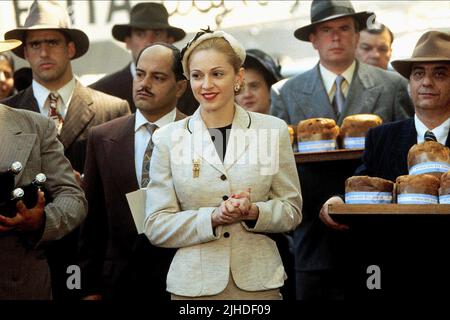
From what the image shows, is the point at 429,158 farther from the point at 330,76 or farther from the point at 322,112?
the point at 330,76

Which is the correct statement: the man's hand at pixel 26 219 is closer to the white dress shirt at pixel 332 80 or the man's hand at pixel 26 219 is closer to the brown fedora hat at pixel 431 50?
the brown fedora hat at pixel 431 50

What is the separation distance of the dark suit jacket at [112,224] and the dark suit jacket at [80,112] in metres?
0.42

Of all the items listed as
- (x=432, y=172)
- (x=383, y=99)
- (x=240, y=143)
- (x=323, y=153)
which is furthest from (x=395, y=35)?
(x=240, y=143)

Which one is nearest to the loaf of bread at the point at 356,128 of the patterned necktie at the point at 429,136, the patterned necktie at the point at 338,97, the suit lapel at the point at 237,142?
the patterned necktie at the point at 338,97

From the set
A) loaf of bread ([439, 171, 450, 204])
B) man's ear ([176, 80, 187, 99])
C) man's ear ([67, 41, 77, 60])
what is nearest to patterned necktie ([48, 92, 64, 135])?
man's ear ([67, 41, 77, 60])

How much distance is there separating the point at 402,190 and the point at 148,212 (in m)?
1.15

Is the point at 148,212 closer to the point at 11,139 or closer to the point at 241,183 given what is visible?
the point at 241,183

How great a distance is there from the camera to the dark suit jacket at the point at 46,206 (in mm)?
4742

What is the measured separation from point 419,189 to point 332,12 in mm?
2103

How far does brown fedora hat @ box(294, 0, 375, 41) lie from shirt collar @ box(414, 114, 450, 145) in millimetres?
1301

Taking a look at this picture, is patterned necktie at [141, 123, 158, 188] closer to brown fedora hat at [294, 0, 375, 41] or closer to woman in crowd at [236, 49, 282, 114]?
woman in crowd at [236, 49, 282, 114]

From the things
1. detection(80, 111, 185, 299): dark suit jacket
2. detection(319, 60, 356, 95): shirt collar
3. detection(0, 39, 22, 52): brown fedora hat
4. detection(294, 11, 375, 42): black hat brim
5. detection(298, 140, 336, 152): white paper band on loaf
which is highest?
detection(294, 11, 375, 42): black hat brim

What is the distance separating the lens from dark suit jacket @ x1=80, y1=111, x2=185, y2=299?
5316 millimetres

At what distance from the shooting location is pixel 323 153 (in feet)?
19.1
